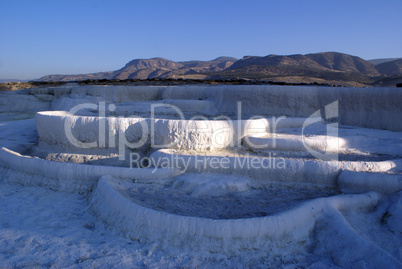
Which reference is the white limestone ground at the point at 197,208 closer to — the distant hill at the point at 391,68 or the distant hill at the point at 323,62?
the distant hill at the point at 323,62

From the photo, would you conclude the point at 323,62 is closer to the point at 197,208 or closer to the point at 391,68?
the point at 391,68

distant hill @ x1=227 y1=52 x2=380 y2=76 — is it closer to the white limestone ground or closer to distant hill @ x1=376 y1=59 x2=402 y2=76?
distant hill @ x1=376 y1=59 x2=402 y2=76

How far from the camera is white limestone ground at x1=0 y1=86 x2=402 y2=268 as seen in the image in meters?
2.29

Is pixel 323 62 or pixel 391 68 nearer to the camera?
pixel 391 68

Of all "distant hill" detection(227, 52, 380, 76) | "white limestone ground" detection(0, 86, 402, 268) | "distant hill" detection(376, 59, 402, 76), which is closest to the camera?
"white limestone ground" detection(0, 86, 402, 268)

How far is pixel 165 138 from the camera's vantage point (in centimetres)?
450

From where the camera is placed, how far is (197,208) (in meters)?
2.94

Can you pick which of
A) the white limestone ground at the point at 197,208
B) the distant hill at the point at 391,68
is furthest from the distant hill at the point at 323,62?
the white limestone ground at the point at 197,208

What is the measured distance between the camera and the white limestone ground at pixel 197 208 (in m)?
2.29

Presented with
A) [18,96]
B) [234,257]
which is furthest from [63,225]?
[18,96]

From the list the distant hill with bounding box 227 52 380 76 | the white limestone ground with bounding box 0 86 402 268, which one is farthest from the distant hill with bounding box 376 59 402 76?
the white limestone ground with bounding box 0 86 402 268

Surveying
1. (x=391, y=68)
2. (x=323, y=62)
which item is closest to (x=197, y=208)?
(x=323, y=62)

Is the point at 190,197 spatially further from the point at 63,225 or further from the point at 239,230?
the point at 63,225

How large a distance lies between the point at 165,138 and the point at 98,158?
1.24 m
